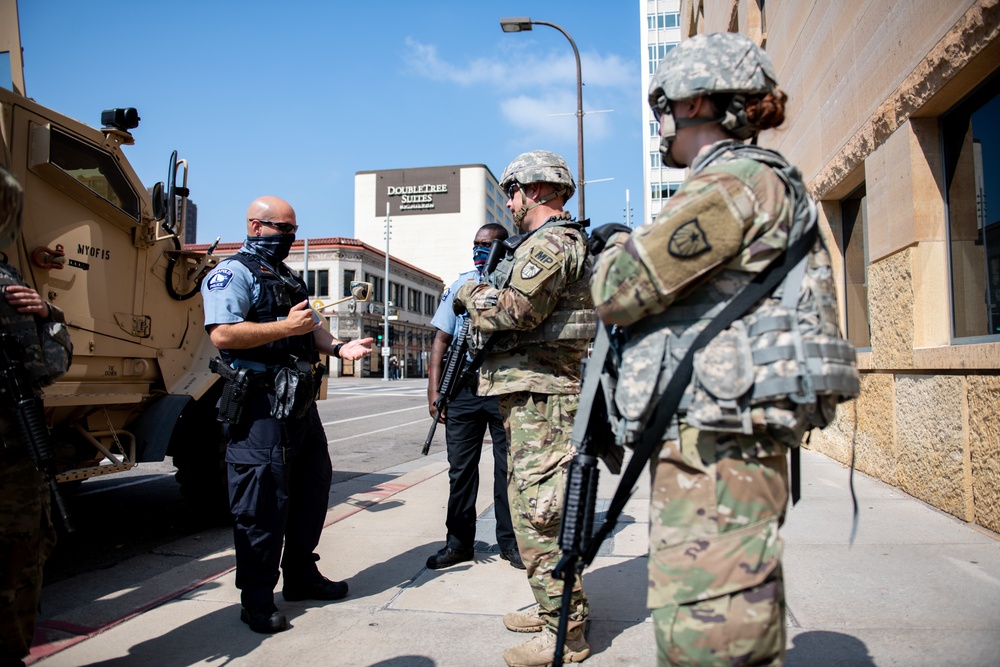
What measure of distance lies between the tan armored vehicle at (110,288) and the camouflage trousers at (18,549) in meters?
1.72

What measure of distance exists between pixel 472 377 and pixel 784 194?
208cm

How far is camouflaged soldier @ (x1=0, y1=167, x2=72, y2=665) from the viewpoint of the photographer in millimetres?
2445

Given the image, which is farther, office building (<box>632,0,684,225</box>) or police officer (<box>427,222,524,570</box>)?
office building (<box>632,0,684,225</box>)

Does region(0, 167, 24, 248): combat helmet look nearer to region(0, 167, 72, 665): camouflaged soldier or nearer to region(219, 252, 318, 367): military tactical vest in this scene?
region(0, 167, 72, 665): camouflaged soldier

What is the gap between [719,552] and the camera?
166 cm

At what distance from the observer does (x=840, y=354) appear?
1.67 m

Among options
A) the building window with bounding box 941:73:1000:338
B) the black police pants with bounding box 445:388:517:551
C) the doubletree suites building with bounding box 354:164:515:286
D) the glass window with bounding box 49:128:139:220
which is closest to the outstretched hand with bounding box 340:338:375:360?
the black police pants with bounding box 445:388:517:551

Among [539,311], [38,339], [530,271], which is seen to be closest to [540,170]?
[530,271]

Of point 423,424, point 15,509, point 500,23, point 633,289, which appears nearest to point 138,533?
point 15,509

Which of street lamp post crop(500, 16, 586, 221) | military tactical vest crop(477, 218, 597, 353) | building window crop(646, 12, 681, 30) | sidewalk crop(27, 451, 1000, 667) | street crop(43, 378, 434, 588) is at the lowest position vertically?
street crop(43, 378, 434, 588)

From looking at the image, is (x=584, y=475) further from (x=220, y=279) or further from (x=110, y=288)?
(x=110, y=288)

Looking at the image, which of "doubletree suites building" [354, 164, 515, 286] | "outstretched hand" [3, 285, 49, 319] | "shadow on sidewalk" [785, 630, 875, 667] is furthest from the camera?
"doubletree suites building" [354, 164, 515, 286]

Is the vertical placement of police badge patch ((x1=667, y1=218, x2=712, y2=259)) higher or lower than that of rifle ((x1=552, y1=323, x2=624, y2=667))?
higher

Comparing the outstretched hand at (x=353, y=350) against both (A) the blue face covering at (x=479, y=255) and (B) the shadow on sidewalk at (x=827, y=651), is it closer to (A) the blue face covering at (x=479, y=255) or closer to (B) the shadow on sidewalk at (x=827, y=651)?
(A) the blue face covering at (x=479, y=255)
